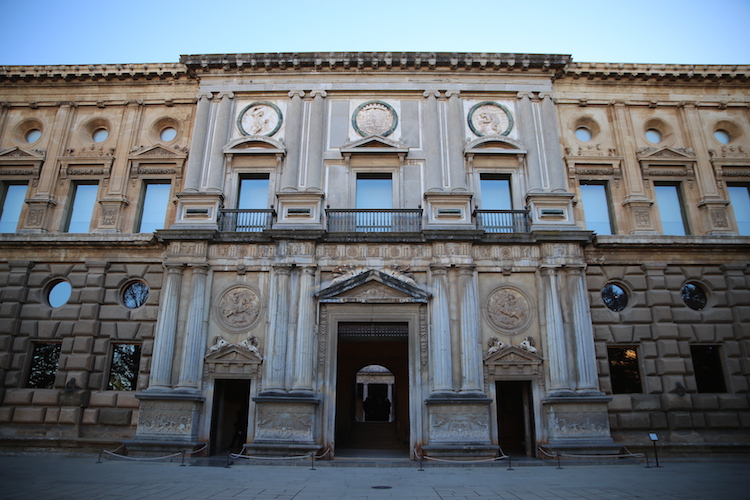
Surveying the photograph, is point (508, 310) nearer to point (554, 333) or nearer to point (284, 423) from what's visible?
point (554, 333)

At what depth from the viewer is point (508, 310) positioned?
17.7 meters

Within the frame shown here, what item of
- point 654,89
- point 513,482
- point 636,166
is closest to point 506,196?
point 636,166

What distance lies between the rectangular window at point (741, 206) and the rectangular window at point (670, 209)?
2.08 meters

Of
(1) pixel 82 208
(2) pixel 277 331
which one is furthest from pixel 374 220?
(1) pixel 82 208

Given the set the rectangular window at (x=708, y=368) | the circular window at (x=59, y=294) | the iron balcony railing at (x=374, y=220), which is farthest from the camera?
the circular window at (x=59, y=294)

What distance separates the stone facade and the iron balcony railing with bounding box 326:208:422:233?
0.11 meters

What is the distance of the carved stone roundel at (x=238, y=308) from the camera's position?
57.8ft

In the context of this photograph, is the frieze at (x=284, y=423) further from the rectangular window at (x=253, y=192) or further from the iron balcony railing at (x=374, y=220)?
the rectangular window at (x=253, y=192)

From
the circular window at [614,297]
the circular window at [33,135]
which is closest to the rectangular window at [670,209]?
the circular window at [614,297]

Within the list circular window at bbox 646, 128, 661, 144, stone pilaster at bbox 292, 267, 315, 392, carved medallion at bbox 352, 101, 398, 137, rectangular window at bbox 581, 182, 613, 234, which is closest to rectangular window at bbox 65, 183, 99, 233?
stone pilaster at bbox 292, 267, 315, 392

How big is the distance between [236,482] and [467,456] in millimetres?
7422

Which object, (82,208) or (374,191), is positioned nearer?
(374,191)

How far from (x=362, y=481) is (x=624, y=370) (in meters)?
11.2

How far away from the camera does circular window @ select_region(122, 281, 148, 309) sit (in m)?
18.8
